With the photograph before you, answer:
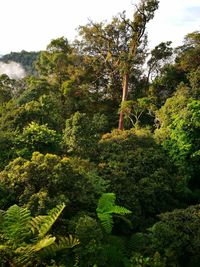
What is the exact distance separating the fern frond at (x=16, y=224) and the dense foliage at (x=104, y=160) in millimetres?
20

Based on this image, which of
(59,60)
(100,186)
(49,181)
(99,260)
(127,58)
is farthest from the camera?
(59,60)

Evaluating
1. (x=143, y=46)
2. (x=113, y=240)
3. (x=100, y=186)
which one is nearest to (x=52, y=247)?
(x=113, y=240)

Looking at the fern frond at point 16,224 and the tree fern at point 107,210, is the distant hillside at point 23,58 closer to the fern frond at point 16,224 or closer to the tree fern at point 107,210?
the tree fern at point 107,210

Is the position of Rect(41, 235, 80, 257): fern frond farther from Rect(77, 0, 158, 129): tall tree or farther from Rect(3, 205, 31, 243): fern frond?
Rect(77, 0, 158, 129): tall tree

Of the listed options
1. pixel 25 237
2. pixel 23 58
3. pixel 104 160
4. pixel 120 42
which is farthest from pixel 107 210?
pixel 23 58

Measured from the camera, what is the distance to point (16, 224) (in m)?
7.76

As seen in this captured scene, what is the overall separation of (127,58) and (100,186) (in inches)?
449

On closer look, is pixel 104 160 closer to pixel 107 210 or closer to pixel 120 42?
pixel 107 210

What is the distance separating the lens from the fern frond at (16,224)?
7.74m

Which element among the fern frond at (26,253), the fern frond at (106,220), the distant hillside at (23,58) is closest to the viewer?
the fern frond at (26,253)

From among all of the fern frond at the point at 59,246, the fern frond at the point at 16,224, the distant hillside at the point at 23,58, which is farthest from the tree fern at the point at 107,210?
the distant hillside at the point at 23,58

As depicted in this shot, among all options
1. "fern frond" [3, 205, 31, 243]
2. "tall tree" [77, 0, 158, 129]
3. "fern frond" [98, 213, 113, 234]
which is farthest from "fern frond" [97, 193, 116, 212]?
"tall tree" [77, 0, 158, 129]

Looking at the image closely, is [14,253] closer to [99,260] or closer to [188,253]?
[99,260]

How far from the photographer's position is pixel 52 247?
7590 mm
